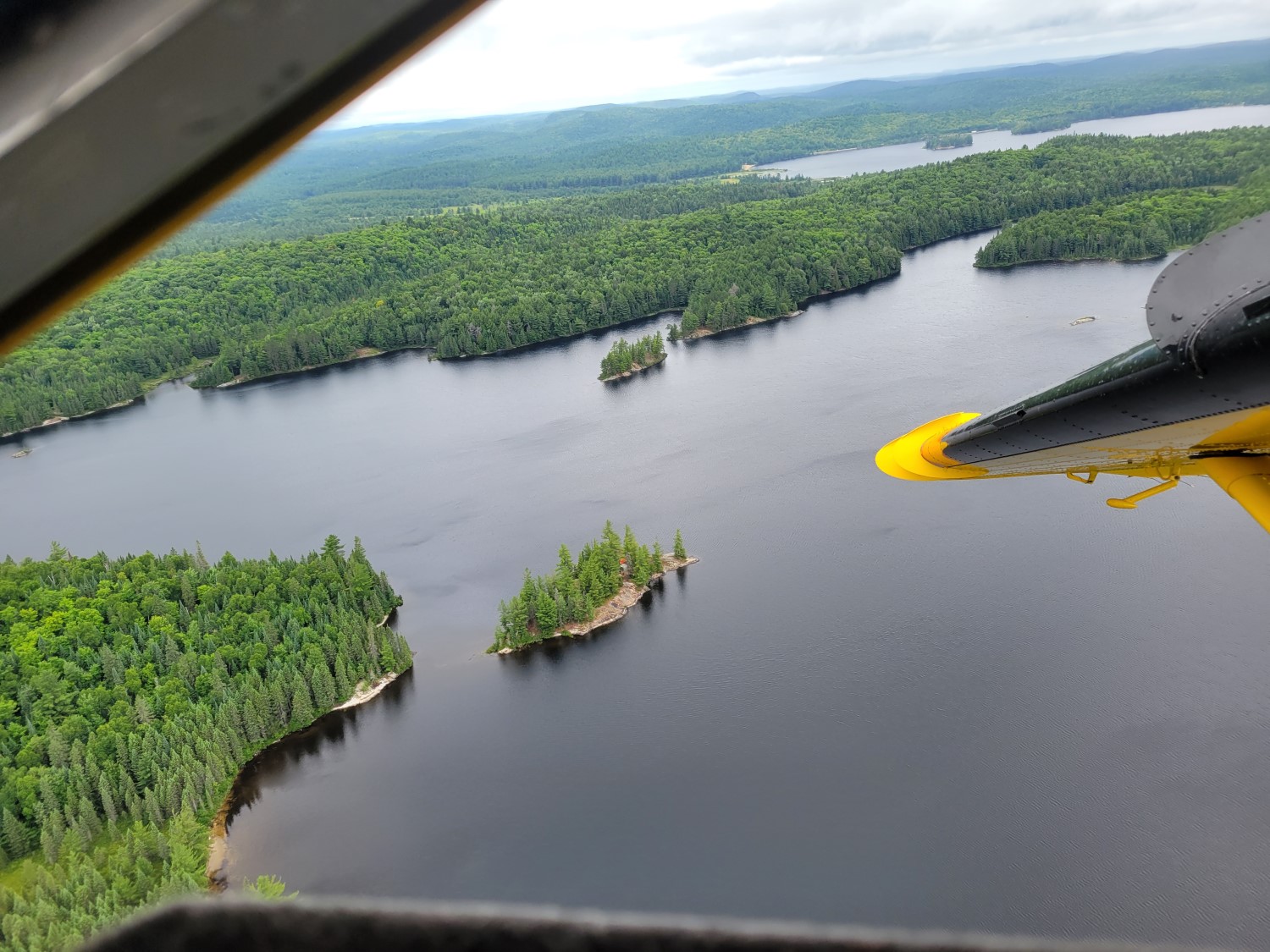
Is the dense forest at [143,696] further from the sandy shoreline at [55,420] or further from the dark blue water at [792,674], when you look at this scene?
the sandy shoreline at [55,420]

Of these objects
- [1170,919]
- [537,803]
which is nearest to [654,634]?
[537,803]

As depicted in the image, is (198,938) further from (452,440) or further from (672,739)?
(452,440)

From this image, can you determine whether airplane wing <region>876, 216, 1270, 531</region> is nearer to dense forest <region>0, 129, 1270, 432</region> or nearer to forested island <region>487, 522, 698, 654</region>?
forested island <region>487, 522, 698, 654</region>

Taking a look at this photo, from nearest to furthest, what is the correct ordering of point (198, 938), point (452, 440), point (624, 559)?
A: point (198, 938) < point (624, 559) < point (452, 440)

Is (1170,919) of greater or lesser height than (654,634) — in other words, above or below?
below

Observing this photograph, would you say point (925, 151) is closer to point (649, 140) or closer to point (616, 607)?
point (649, 140)

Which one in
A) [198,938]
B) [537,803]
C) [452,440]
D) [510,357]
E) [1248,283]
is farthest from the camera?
[510,357]
